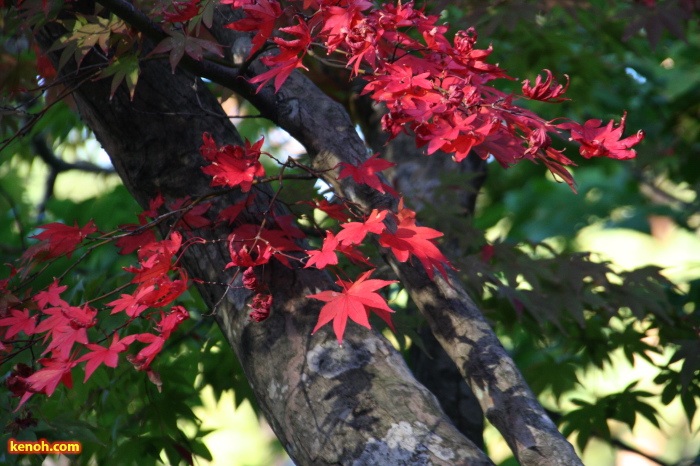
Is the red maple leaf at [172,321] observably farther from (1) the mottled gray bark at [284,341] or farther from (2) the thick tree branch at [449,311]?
(2) the thick tree branch at [449,311]

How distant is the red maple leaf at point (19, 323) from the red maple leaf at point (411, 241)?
26.0 inches

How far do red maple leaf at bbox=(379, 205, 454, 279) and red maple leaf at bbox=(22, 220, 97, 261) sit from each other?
2.03 feet

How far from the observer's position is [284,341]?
1149 millimetres

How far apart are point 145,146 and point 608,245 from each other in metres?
5.18

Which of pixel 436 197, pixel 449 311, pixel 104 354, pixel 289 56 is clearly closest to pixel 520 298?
pixel 436 197

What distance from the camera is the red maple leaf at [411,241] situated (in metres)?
1.02

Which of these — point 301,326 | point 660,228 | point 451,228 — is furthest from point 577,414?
point 660,228

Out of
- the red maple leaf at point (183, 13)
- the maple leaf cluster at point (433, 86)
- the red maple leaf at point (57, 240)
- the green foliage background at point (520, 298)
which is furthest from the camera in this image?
the green foliage background at point (520, 298)

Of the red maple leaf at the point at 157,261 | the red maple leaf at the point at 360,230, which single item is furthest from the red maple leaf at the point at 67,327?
the red maple leaf at the point at 360,230

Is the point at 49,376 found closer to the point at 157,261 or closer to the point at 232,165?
the point at 157,261

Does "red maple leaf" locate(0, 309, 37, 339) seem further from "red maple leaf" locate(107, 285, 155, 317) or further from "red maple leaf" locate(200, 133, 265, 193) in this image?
"red maple leaf" locate(200, 133, 265, 193)

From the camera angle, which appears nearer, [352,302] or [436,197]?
[352,302]

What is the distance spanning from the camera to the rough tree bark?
989 millimetres

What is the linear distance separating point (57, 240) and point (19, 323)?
0.64 ft
